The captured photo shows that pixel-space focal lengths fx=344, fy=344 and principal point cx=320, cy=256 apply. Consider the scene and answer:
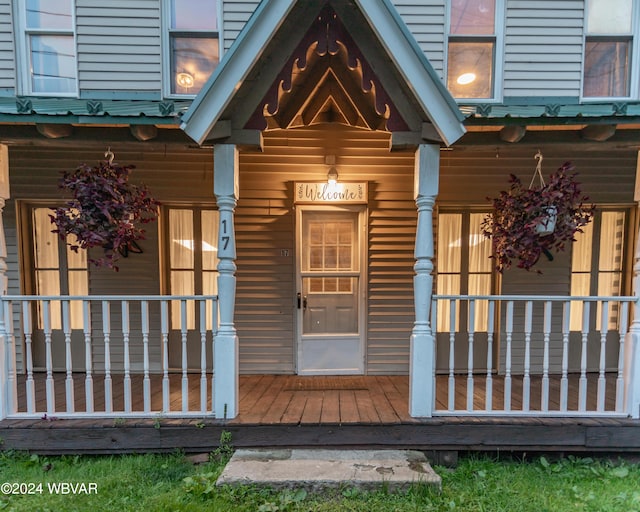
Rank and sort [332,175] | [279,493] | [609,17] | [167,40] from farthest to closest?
1. [609,17]
2. [167,40]
3. [332,175]
4. [279,493]

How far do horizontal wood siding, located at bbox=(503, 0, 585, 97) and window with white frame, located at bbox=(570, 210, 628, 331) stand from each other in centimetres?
150

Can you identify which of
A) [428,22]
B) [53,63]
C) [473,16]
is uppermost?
[473,16]

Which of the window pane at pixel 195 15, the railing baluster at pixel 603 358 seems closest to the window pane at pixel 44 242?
the window pane at pixel 195 15

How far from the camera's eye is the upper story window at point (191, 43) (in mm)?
3789

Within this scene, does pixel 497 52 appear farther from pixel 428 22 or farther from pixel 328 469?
pixel 328 469

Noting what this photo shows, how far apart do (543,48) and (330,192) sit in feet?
9.39

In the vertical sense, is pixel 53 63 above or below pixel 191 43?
below

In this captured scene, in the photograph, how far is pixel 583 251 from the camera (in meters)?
4.02

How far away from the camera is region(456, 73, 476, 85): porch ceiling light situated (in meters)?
3.93

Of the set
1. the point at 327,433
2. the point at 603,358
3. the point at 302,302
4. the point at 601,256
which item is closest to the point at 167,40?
the point at 302,302

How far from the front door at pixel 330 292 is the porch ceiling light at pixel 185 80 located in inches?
76.2

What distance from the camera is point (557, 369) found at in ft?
13.0

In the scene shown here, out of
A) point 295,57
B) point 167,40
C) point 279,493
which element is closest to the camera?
point 279,493

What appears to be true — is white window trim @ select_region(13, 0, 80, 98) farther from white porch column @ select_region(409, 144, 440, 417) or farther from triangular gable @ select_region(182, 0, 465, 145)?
→ white porch column @ select_region(409, 144, 440, 417)
